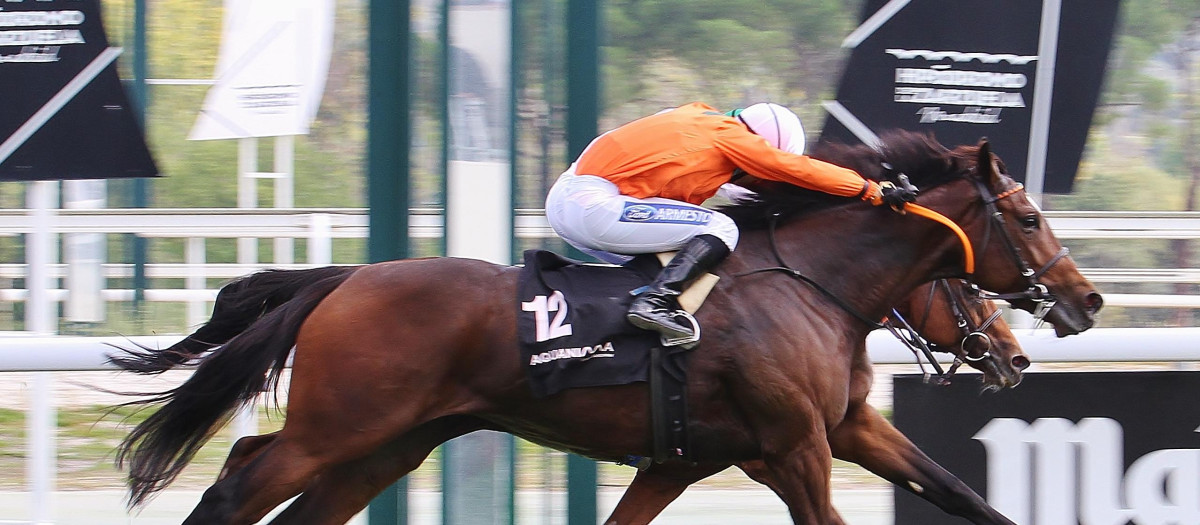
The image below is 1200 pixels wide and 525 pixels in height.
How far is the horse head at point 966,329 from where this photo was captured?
4387 millimetres

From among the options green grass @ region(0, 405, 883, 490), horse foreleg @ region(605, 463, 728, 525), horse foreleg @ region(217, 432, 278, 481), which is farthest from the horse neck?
green grass @ region(0, 405, 883, 490)

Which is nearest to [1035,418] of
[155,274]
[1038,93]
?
[1038,93]

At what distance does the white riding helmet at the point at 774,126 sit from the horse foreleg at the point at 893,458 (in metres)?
0.90

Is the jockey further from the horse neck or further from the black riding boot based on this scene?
the horse neck

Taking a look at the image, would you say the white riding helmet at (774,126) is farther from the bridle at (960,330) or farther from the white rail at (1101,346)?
the white rail at (1101,346)

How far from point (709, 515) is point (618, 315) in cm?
205

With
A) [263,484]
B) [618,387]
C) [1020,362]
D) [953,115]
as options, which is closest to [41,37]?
[263,484]

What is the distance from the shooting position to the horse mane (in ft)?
13.3

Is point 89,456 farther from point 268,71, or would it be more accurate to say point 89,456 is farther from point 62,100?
point 268,71

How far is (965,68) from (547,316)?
6.91ft

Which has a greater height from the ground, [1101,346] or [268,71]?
[268,71]

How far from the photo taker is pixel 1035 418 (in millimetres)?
4762

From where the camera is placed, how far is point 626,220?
373cm

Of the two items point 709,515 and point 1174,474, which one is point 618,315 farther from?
point 1174,474
